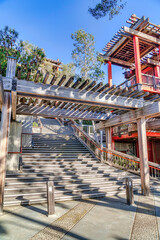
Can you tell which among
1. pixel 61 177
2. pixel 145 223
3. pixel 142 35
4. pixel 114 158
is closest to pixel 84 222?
pixel 145 223

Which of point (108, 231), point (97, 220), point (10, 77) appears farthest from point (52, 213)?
point (10, 77)

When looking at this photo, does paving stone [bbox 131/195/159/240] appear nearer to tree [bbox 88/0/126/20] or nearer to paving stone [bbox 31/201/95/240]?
paving stone [bbox 31/201/95/240]

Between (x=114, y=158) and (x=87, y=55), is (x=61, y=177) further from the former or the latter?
(x=87, y=55)

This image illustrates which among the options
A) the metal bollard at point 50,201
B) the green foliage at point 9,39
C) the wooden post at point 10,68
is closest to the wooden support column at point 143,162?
the metal bollard at point 50,201

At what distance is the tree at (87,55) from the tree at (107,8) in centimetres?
948

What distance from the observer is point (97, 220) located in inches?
146

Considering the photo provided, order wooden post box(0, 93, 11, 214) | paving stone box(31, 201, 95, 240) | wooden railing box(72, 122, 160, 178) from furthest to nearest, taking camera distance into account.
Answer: wooden railing box(72, 122, 160, 178) < wooden post box(0, 93, 11, 214) < paving stone box(31, 201, 95, 240)

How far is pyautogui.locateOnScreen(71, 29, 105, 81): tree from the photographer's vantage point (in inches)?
610

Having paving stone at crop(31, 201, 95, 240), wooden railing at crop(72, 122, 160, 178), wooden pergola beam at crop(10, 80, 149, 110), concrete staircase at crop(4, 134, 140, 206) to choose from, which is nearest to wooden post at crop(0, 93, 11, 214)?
wooden pergola beam at crop(10, 80, 149, 110)

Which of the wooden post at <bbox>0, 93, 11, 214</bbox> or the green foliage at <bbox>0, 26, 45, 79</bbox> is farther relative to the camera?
the green foliage at <bbox>0, 26, 45, 79</bbox>

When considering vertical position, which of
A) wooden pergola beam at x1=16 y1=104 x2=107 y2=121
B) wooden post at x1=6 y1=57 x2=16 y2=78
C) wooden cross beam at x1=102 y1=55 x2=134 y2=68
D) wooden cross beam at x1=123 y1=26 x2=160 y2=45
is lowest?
wooden pergola beam at x1=16 y1=104 x2=107 y2=121

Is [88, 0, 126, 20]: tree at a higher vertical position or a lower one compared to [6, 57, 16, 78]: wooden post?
higher

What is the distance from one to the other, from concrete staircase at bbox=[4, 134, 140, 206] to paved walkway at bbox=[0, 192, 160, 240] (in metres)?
0.54

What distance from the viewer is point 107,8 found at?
18.8ft
